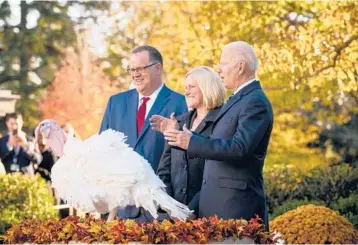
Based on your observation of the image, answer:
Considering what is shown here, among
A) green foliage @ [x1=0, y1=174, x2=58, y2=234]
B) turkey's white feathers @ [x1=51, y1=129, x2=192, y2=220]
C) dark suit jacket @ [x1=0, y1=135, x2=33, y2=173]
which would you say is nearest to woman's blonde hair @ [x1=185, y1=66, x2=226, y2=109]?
turkey's white feathers @ [x1=51, y1=129, x2=192, y2=220]

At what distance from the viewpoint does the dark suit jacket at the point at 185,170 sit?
696 centimetres

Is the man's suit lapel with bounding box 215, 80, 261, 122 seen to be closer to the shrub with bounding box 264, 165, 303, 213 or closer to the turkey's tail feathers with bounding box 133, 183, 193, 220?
the turkey's tail feathers with bounding box 133, 183, 193, 220

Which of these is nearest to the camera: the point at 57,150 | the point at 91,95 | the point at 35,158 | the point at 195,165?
the point at 57,150

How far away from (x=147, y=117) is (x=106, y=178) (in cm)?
183

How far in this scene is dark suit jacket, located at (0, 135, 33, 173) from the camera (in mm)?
16078

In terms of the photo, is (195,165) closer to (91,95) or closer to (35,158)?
(35,158)

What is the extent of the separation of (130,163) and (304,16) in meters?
8.48

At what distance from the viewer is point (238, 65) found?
6.46 m

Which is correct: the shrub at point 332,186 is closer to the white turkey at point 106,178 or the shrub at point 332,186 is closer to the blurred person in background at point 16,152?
the blurred person in background at point 16,152

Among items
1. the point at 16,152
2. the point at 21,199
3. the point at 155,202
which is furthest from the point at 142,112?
the point at 16,152

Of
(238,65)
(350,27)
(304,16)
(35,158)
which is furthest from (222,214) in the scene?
(35,158)

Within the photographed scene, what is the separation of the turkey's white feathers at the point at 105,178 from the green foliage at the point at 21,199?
21.3 feet

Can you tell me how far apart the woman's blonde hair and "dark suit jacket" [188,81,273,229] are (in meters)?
0.44

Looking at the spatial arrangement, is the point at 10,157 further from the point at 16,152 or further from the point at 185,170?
the point at 185,170
